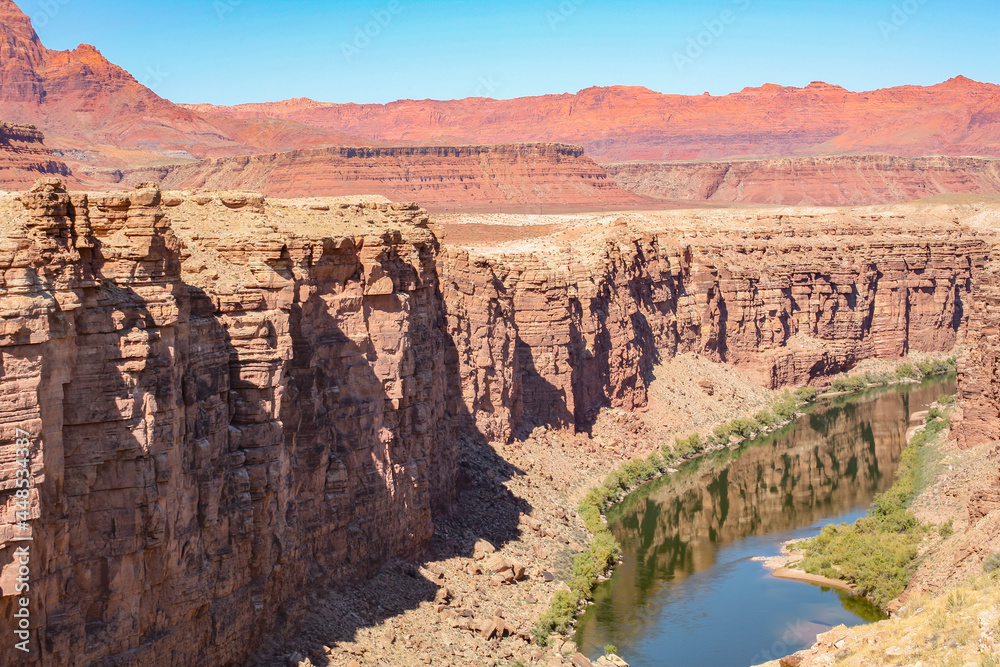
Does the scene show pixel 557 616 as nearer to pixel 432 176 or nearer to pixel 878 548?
pixel 878 548

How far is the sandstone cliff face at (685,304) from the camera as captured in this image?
170 ft

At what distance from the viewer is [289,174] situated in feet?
501

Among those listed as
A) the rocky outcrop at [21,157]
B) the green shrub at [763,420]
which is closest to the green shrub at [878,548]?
the green shrub at [763,420]

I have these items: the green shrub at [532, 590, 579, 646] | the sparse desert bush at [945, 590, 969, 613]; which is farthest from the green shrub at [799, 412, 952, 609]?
the sparse desert bush at [945, 590, 969, 613]

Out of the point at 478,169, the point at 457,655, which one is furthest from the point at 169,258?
the point at 478,169

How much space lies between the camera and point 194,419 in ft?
80.6

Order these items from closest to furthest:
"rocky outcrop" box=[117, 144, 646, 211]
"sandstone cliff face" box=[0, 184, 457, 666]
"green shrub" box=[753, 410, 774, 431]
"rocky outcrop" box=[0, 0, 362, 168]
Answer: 1. "sandstone cliff face" box=[0, 184, 457, 666]
2. "green shrub" box=[753, 410, 774, 431]
3. "rocky outcrop" box=[117, 144, 646, 211]
4. "rocky outcrop" box=[0, 0, 362, 168]

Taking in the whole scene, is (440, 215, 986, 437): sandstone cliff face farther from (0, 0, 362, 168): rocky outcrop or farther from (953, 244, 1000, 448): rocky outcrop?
(0, 0, 362, 168): rocky outcrop

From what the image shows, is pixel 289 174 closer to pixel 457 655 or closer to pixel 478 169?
pixel 478 169

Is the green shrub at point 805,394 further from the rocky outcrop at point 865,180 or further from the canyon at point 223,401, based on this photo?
the rocky outcrop at point 865,180

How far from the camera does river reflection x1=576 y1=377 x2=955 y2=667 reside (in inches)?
1478

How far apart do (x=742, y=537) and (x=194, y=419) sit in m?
30.8

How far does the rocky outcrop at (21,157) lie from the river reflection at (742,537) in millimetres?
45638

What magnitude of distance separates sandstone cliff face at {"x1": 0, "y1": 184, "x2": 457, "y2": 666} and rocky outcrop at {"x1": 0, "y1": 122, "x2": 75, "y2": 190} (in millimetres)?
50435
